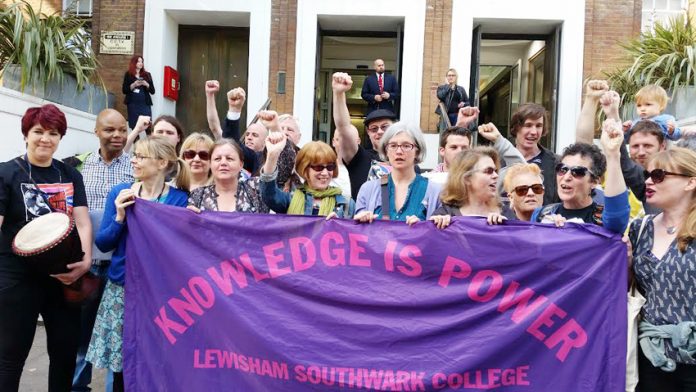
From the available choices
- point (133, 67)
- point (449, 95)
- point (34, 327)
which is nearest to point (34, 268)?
point (34, 327)

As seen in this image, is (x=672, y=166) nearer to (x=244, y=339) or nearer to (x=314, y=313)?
(x=314, y=313)

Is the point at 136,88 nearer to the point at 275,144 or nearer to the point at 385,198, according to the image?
the point at 275,144

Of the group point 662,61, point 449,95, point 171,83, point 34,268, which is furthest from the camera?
point 171,83

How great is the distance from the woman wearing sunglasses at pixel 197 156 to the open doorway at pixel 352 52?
6991 mm

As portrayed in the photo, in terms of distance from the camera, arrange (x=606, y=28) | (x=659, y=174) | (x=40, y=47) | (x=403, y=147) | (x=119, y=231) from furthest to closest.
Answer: (x=606, y=28)
(x=40, y=47)
(x=403, y=147)
(x=119, y=231)
(x=659, y=174)

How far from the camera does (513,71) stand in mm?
15008

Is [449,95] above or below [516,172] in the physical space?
above

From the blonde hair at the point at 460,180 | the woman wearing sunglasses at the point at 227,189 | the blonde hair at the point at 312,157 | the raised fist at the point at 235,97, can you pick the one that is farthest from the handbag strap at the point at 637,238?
the raised fist at the point at 235,97

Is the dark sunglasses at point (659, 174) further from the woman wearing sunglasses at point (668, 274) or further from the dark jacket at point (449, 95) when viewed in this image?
the dark jacket at point (449, 95)

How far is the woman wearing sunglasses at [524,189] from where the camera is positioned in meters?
3.78

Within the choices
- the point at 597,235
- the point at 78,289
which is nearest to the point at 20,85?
the point at 78,289

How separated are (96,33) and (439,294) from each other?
9946 mm

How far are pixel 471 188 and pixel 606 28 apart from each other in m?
8.48

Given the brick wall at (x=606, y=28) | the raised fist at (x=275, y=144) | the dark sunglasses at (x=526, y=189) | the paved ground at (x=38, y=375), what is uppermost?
the brick wall at (x=606, y=28)
